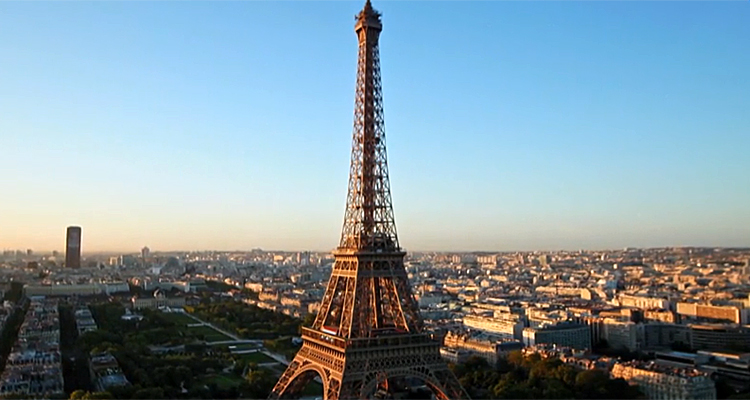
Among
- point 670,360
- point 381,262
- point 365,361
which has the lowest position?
point 670,360

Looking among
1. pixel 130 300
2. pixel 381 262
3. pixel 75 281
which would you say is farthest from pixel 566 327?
pixel 75 281

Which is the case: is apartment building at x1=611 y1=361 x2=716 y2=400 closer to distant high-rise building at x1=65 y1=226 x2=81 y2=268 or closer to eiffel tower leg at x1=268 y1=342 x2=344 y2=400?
eiffel tower leg at x1=268 y1=342 x2=344 y2=400

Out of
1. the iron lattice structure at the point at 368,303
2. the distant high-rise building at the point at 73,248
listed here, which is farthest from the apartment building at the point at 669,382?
the distant high-rise building at the point at 73,248

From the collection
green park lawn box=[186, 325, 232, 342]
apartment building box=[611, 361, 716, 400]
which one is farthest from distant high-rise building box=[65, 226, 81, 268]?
apartment building box=[611, 361, 716, 400]

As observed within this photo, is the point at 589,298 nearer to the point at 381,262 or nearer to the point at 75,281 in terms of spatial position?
the point at 381,262

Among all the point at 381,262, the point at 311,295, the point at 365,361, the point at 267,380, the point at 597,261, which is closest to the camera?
the point at 365,361

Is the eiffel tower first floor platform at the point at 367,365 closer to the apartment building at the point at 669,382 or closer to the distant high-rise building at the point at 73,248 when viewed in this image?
the apartment building at the point at 669,382
